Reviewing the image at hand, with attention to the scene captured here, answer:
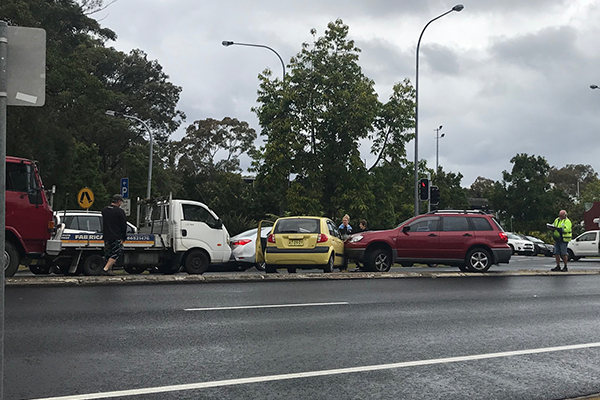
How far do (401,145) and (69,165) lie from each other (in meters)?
15.4

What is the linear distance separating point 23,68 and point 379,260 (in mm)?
15286

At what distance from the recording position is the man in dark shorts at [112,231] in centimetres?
1548

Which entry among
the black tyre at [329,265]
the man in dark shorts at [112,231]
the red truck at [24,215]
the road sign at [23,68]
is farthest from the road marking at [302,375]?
the red truck at [24,215]

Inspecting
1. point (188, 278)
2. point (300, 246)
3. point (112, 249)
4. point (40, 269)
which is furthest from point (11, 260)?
point (300, 246)

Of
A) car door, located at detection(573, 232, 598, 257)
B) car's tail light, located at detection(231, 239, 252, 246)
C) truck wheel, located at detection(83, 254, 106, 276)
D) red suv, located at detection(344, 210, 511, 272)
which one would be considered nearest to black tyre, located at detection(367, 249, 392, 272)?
red suv, located at detection(344, 210, 511, 272)

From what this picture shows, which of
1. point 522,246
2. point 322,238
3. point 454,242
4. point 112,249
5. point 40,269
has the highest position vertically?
point 322,238

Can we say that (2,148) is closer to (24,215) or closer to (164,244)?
(24,215)

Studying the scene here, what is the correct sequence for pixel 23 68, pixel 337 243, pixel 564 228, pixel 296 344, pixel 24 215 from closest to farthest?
pixel 23 68 → pixel 296 344 → pixel 24 215 → pixel 337 243 → pixel 564 228

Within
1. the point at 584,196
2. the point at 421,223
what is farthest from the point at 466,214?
the point at 584,196

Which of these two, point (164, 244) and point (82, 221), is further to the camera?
point (82, 221)

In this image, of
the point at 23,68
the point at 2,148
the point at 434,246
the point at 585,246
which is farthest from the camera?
the point at 585,246

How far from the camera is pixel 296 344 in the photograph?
8.02 m

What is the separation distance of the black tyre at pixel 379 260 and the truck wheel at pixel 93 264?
270 inches

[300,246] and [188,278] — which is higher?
[300,246]
